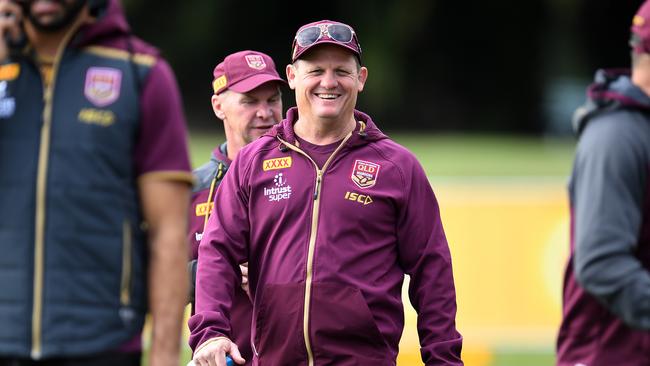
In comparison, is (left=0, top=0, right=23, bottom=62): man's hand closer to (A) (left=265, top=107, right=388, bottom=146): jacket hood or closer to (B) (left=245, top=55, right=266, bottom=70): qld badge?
(A) (left=265, top=107, right=388, bottom=146): jacket hood

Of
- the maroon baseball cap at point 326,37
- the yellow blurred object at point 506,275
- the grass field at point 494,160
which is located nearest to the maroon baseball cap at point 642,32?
the maroon baseball cap at point 326,37

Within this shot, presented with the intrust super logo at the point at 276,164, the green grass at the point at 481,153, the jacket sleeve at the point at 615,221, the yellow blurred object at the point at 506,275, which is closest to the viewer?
the jacket sleeve at the point at 615,221

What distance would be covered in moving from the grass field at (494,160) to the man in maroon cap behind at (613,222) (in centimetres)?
803

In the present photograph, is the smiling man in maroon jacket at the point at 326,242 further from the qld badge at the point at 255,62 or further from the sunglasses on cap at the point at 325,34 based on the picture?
the qld badge at the point at 255,62

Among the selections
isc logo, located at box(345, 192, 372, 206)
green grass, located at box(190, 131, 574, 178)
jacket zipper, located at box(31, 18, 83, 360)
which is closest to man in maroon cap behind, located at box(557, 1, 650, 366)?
isc logo, located at box(345, 192, 372, 206)

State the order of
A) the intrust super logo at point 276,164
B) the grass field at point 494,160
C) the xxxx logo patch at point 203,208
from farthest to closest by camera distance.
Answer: the grass field at point 494,160
the xxxx logo patch at point 203,208
the intrust super logo at point 276,164

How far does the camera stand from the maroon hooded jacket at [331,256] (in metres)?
5.14

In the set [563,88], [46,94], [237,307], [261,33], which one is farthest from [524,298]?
[261,33]

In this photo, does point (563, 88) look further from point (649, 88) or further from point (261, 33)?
point (649, 88)

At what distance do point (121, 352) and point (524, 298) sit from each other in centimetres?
902

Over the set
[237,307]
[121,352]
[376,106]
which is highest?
[121,352]

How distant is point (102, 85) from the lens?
400 centimetres

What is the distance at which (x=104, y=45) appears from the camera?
409cm

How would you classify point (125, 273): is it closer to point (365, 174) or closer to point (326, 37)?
point (365, 174)
